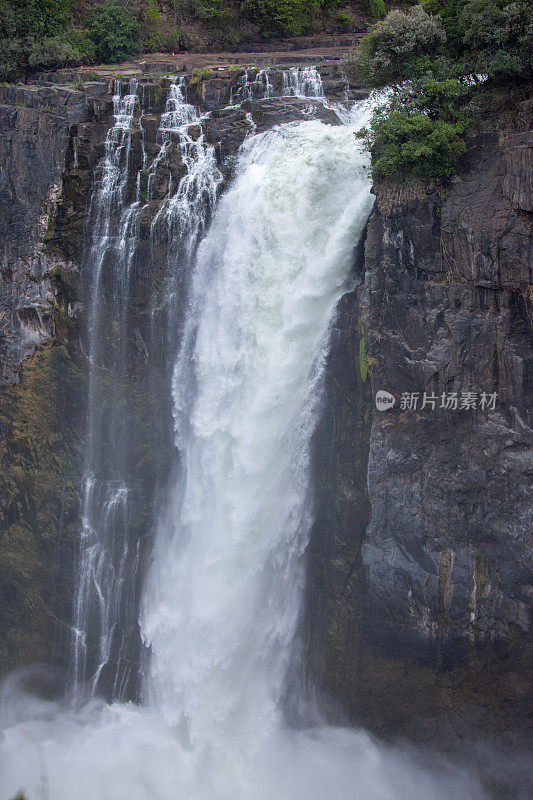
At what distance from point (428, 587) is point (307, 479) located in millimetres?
4515

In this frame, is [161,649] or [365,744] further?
[161,649]

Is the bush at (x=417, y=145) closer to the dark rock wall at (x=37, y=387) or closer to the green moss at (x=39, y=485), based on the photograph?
the dark rock wall at (x=37, y=387)

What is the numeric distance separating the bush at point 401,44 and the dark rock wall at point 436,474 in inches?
139

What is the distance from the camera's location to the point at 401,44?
17859 mm

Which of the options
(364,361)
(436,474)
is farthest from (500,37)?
(436,474)

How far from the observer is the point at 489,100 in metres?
16.7

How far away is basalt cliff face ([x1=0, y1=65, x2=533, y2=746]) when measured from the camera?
1641 centimetres

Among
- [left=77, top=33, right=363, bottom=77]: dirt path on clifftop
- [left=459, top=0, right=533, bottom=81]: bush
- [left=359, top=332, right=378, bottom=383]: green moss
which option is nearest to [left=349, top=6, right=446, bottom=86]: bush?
[left=459, top=0, right=533, bottom=81]: bush

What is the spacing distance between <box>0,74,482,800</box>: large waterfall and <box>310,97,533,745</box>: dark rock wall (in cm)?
105

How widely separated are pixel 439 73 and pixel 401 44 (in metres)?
1.41

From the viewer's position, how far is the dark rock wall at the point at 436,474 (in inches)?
632

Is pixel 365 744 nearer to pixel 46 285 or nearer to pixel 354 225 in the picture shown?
pixel 354 225

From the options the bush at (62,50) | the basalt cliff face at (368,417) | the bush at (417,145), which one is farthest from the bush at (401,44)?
the bush at (62,50)

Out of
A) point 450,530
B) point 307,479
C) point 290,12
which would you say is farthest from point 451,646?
point 290,12
